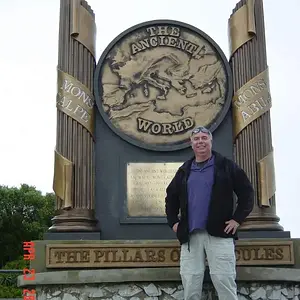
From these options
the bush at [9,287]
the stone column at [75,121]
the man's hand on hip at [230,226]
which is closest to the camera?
the man's hand on hip at [230,226]

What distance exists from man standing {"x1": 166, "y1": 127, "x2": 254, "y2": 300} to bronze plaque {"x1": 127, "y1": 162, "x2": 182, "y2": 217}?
6.63 ft

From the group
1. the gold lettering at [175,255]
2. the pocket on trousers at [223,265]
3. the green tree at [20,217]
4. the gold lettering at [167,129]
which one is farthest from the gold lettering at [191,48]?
the green tree at [20,217]

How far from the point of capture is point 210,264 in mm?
5379

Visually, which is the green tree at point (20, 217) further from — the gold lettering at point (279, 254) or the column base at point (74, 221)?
the gold lettering at point (279, 254)

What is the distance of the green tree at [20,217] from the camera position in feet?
109

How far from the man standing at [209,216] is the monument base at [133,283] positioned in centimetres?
118

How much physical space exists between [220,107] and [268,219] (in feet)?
5.39

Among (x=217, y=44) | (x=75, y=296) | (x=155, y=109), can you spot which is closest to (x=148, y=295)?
(x=75, y=296)

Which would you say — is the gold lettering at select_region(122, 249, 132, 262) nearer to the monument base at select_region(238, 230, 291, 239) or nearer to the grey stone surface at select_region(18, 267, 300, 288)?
the grey stone surface at select_region(18, 267, 300, 288)

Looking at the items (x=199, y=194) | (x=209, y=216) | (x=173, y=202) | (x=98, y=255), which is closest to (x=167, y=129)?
(x=98, y=255)

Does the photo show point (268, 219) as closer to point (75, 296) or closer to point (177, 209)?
point (177, 209)

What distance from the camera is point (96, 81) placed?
7.97 m

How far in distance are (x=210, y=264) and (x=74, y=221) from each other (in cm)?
253

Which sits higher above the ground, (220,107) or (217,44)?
(217,44)
